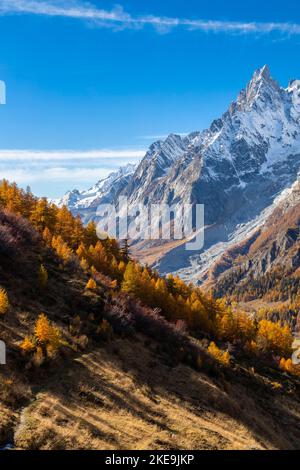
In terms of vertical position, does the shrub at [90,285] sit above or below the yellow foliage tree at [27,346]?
above

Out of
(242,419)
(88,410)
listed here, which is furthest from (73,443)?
(242,419)

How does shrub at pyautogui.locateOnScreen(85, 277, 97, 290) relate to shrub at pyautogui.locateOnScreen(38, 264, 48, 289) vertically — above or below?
below

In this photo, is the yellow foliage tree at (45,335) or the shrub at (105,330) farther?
the shrub at (105,330)

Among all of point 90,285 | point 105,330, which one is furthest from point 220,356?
point 90,285

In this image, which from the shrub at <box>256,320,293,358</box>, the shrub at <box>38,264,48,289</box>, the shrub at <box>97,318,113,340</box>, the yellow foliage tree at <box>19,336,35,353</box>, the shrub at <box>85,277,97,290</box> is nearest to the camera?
the yellow foliage tree at <box>19,336,35,353</box>

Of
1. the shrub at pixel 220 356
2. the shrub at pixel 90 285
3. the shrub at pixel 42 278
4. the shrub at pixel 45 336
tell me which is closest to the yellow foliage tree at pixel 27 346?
the shrub at pixel 45 336

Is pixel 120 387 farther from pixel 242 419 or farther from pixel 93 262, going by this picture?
pixel 93 262

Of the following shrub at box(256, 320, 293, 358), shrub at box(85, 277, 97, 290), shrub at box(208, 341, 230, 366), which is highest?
shrub at box(85, 277, 97, 290)

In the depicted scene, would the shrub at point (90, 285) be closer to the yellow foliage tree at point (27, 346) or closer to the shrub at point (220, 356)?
the shrub at point (220, 356)

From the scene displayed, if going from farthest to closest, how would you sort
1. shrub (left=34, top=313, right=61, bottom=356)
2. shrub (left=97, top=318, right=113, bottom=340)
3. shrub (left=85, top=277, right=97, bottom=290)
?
shrub (left=85, top=277, right=97, bottom=290)
shrub (left=97, top=318, right=113, bottom=340)
shrub (left=34, top=313, right=61, bottom=356)

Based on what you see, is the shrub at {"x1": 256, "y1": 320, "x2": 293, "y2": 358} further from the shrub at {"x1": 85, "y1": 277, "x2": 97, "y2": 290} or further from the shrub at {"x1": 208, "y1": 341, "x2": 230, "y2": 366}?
the shrub at {"x1": 85, "y1": 277, "x2": 97, "y2": 290}

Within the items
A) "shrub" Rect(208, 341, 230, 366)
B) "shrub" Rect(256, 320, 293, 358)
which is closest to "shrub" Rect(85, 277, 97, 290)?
"shrub" Rect(208, 341, 230, 366)

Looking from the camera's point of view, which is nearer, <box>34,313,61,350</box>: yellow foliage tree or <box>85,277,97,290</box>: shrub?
<box>34,313,61,350</box>: yellow foliage tree

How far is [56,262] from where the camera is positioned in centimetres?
5866
